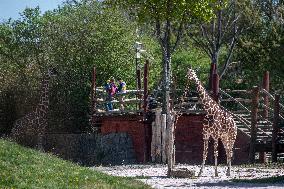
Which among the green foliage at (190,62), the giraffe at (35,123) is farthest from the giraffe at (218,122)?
the green foliage at (190,62)

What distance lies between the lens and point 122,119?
102ft

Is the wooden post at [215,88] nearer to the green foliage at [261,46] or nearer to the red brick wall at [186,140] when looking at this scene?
the red brick wall at [186,140]

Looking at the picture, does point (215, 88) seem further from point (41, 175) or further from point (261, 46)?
point (261, 46)

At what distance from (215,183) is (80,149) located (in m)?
15.4

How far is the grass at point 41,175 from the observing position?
1305 centimetres

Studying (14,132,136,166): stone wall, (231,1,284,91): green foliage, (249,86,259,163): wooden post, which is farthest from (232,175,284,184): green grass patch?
(231,1,284,91): green foliage

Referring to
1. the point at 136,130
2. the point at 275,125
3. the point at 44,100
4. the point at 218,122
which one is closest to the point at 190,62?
the point at 136,130

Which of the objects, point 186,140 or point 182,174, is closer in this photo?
point 182,174

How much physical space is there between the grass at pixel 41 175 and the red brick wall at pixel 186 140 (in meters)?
11.3

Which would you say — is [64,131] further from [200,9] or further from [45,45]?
[200,9]

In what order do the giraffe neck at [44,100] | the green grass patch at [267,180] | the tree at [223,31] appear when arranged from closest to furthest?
the green grass patch at [267,180] → the giraffe neck at [44,100] → the tree at [223,31]

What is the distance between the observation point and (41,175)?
45.4 ft

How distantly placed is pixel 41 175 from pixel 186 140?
49.6ft

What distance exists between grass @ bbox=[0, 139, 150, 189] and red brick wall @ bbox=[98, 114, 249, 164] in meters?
11.3
